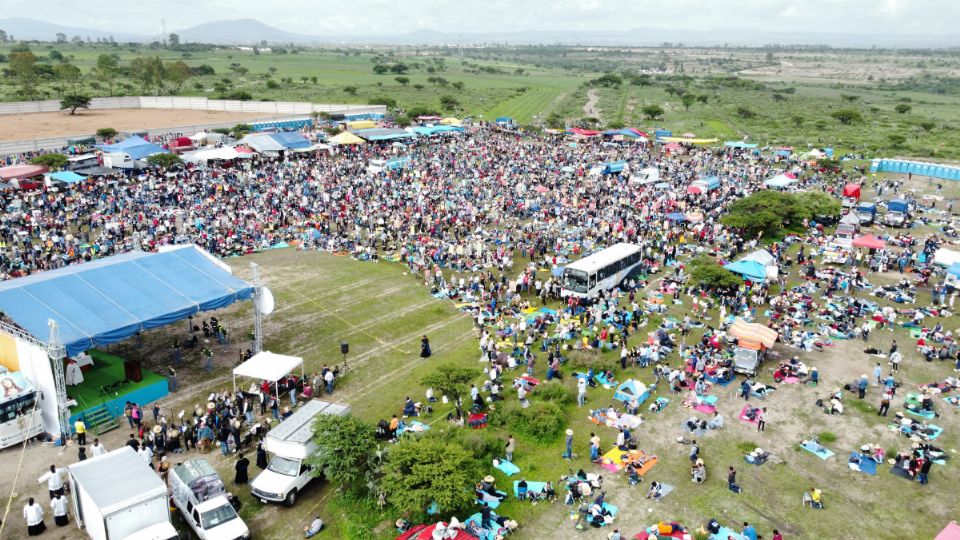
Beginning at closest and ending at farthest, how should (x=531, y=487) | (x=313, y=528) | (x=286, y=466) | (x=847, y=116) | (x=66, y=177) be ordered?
(x=313, y=528) < (x=286, y=466) < (x=531, y=487) < (x=66, y=177) < (x=847, y=116)

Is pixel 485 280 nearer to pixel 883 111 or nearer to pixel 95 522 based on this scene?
pixel 95 522

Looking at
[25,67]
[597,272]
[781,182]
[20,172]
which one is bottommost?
[597,272]

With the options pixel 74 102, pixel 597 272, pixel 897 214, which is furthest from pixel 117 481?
pixel 74 102

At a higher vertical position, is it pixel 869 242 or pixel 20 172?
pixel 20 172

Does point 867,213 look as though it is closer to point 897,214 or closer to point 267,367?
point 897,214

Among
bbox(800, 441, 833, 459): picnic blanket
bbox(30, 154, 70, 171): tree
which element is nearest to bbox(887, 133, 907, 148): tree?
bbox(800, 441, 833, 459): picnic blanket

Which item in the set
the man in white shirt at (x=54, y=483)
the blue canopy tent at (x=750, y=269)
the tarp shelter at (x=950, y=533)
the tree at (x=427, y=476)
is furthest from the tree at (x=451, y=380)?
the blue canopy tent at (x=750, y=269)

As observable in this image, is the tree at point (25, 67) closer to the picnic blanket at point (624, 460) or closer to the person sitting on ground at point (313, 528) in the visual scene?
the person sitting on ground at point (313, 528)

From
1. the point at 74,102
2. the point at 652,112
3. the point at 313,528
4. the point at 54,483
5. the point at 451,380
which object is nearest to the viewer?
the point at 313,528
